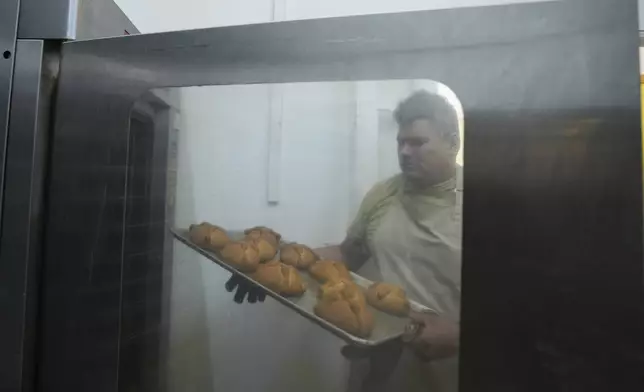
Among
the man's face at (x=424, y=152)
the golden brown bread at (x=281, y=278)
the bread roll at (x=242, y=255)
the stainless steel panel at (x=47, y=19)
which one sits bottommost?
the golden brown bread at (x=281, y=278)

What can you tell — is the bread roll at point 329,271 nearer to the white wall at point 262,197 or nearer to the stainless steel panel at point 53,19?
the white wall at point 262,197

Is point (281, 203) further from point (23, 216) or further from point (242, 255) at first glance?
point (23, 216)

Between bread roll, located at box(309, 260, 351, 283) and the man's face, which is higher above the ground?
the man's face

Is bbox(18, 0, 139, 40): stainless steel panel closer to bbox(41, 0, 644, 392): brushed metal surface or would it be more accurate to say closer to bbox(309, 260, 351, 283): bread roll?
bbox(41, 0, 644, 392): brushed metal surface

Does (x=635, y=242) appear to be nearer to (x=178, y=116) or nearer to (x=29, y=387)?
(x=178, y=116)

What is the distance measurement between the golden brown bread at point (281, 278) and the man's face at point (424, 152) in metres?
0.13

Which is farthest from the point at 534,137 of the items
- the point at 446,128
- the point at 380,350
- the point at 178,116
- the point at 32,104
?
the point at 32,104

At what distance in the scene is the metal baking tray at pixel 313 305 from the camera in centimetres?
42

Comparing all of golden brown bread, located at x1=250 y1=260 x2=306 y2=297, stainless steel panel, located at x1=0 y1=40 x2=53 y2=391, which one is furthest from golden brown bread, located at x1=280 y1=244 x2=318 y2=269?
stainless steel panel, located at x1=0 y1=40 x2=53 y2=391

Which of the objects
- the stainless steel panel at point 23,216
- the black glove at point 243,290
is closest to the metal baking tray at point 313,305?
the black glove at point 243,290

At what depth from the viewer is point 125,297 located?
0.48 meters

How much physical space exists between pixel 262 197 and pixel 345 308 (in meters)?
0.12

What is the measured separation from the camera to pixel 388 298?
426mm

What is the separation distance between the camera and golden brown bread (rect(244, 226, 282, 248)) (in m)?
0.47
